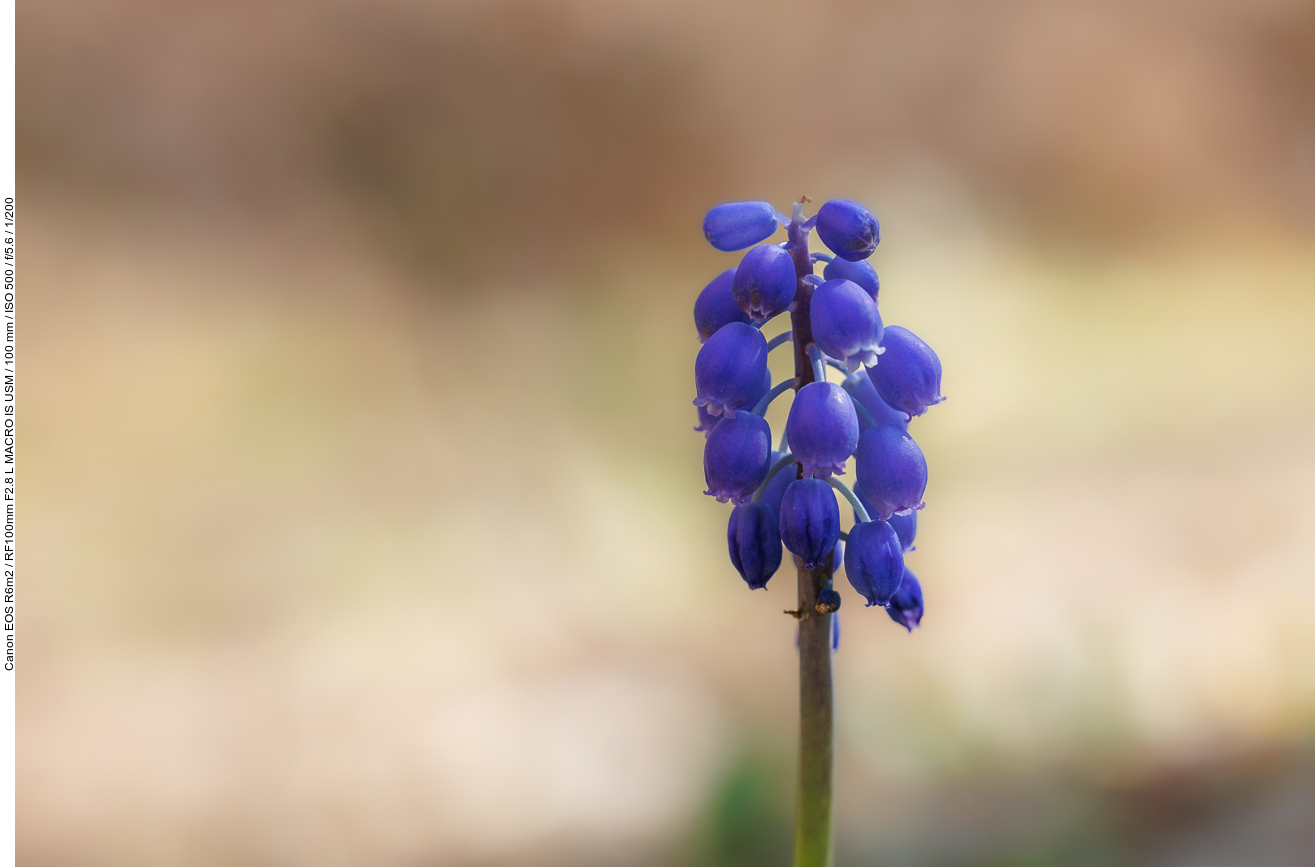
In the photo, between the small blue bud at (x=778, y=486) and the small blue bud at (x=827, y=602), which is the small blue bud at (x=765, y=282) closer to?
the small blue bud at (x=778, y=486)

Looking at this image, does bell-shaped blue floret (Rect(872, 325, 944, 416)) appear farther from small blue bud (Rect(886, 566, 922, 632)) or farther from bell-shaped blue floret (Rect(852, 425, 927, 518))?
small blue bud (Rect(886, 566, 922, 632))

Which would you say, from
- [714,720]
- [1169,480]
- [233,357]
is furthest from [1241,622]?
[233,357]

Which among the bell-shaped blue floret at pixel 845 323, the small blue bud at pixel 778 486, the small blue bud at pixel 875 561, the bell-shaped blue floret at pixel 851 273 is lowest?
the small blue bud at pixel 875 561

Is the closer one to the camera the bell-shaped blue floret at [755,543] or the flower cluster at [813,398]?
the flower cluster at [813,398]

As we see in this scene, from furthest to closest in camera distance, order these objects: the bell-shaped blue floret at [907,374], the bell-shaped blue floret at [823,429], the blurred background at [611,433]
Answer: the blurred background at [611,433] < the bell-shaped blue floret at [907,374] < the bell-shaped blue floret at [823,429]

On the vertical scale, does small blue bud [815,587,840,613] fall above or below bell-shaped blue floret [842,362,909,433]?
below

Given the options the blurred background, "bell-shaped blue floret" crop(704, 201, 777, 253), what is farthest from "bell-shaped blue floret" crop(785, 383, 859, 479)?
the blurred background

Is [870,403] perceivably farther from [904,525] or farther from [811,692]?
[811,692]

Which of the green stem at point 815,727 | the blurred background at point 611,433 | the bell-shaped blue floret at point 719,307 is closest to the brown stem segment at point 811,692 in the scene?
the green stem at point 815,727
